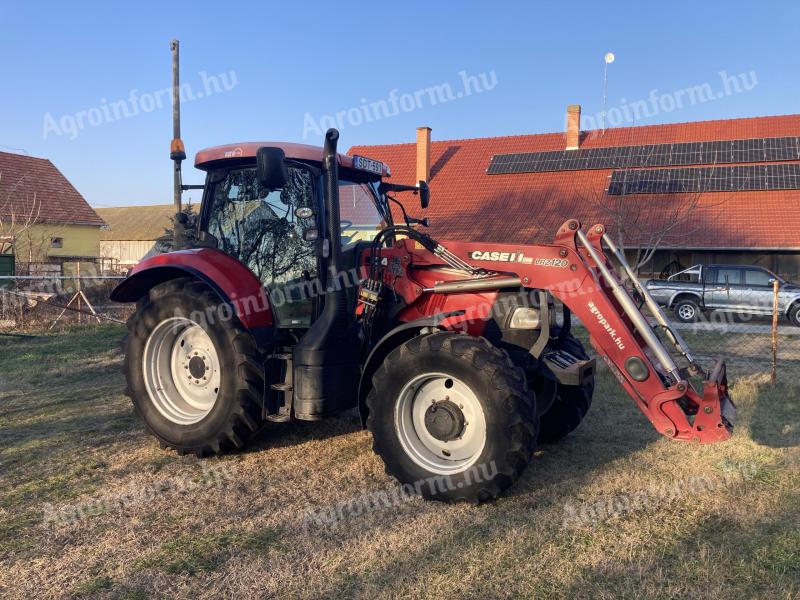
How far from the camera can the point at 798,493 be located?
13.3ft

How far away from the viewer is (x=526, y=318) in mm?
4340

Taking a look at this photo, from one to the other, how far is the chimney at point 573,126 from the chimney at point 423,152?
16.3 feet

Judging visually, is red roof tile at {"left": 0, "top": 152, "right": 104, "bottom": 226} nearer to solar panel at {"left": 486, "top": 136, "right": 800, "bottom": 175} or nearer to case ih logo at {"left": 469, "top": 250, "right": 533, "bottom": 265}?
solar panel at {"left": 486, "top": 136, "right": 800, "bottom": 175}

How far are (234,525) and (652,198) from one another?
58.3ft

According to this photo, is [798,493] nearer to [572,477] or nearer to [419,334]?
[572,477]

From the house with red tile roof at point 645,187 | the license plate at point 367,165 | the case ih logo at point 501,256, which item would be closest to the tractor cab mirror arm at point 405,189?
the license plate at point 367,165

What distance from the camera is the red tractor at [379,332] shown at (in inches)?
153

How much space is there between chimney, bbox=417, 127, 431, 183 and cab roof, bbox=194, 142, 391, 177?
727 inches

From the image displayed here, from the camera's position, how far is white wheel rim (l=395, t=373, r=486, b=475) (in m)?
4.00

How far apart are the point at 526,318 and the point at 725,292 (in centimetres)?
1395

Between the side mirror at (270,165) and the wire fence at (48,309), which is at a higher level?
the side mirror at (270,165)

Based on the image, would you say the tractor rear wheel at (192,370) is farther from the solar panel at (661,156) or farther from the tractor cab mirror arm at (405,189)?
the solar panel at (661,156)

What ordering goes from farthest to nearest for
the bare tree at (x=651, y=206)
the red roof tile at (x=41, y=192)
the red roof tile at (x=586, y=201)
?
the red roof tile at (x=41, y=192) → the red roof tile at (x=586, y=201) → the bare tree at (x=651, y=206)

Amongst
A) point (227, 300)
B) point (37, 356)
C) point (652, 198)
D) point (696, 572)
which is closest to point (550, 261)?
point (696, 572)
